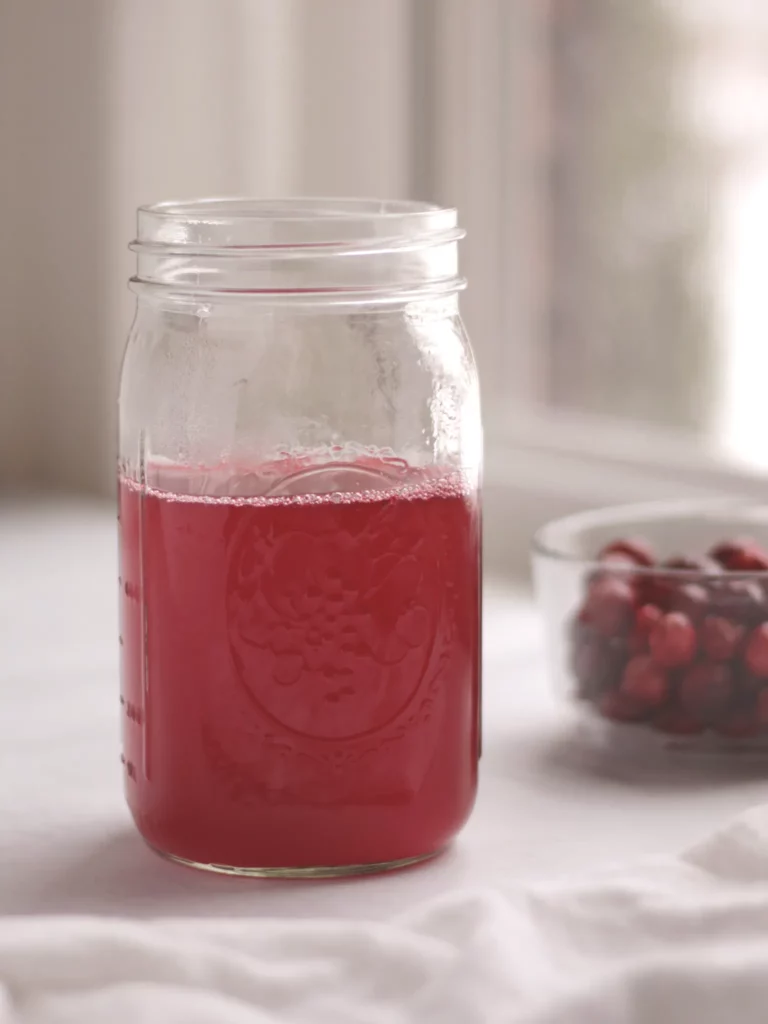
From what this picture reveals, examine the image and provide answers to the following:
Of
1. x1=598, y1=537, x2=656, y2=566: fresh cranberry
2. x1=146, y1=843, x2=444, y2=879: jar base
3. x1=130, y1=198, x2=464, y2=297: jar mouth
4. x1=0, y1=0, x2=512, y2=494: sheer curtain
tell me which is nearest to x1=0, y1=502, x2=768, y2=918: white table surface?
x1=146, y1=843, x2=444, y2=879: jar base

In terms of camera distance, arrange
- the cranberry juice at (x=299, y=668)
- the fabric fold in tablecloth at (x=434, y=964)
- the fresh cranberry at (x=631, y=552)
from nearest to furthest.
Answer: the fabric fold in tablecloth at (x=434, y=964) → the cranberry juice at (x=299, y=668) → the fresh cranberry at (x=631, y=552)

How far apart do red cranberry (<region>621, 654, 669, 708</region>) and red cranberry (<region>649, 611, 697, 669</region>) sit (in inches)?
0.4

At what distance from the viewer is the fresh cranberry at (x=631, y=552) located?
1.00m

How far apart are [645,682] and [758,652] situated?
0.21ft

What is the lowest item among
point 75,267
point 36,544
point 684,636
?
point 36,544

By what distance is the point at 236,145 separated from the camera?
5.56 feet

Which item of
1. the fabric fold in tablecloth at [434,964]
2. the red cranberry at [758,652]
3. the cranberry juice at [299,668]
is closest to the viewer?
the fabric fold in tablecloth at [434,964]

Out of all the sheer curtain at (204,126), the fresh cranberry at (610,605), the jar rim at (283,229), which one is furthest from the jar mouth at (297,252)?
the sheer curtain at (204,126)

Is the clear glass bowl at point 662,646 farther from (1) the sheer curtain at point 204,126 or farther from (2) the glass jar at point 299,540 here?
(1) the sheer curtain at point 204,126

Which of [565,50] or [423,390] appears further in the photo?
[565,50]

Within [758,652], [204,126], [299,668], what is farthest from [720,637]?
[204,126]

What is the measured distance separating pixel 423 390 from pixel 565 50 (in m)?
0.94

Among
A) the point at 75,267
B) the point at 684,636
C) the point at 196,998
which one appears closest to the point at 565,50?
the point at 75,267

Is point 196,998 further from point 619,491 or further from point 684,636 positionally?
point 619,491
